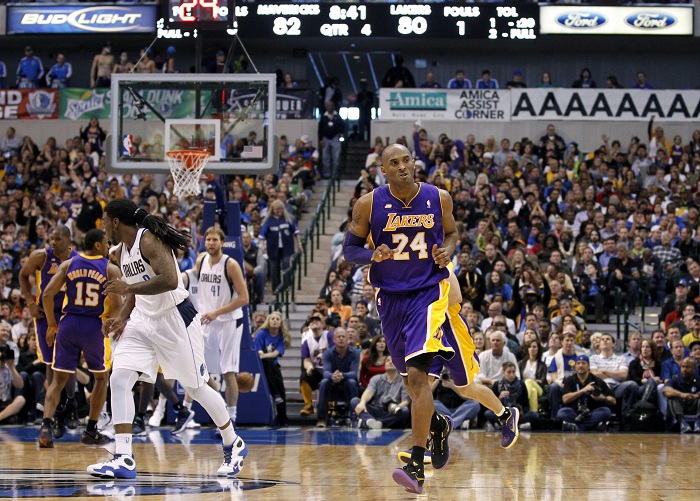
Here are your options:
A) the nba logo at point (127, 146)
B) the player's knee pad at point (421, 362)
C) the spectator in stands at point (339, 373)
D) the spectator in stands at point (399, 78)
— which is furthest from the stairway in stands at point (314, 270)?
the player's knee pad at point (421, 362)

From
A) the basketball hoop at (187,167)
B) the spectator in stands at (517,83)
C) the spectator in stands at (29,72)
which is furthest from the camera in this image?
the spectator in stands at (29,72)

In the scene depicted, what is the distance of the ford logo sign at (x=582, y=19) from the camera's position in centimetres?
2562

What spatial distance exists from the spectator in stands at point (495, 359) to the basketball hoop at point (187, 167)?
4.45m

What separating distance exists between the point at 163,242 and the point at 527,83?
22.8 meters

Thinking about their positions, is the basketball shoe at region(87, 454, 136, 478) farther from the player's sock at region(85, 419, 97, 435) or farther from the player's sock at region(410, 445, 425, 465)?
the player's sock at region(85, 419, 97, 435)

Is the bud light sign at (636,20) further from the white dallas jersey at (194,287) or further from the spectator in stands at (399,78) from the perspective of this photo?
the white dallas jersey at (194,287)

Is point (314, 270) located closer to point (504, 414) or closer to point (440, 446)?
point (504, 414)

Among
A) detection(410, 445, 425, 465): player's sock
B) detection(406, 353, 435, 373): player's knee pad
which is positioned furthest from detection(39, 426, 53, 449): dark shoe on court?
detection(410, 445, 425, 465): player's sock

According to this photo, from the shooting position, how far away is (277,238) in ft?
65.1

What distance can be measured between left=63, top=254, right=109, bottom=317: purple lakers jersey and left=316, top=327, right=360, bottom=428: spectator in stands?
A: 4444mm

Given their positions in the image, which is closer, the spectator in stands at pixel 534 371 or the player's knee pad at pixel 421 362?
the player's knee pad at pixel 421 362

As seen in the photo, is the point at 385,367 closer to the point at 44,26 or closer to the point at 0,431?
the point at 0,431

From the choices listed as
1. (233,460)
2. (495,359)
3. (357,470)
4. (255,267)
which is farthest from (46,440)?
(255,267)

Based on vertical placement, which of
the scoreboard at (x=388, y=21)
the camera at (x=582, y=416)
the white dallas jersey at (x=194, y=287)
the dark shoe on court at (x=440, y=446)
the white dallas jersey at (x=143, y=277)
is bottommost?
the camera at (x=582, y=416)
